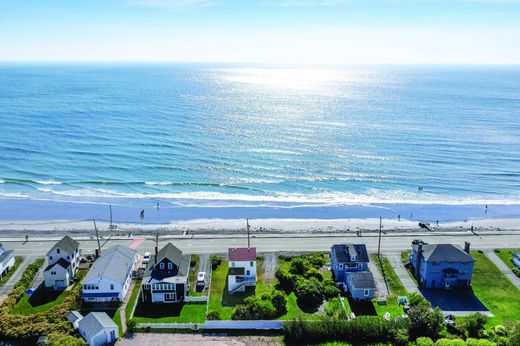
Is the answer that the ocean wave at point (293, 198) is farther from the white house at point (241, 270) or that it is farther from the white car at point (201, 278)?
the white house at point (241, 270)

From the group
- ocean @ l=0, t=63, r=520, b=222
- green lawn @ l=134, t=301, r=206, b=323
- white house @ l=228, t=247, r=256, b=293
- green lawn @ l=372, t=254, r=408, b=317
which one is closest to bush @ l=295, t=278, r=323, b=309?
white house @ l=228, t=247, r=256, b=293

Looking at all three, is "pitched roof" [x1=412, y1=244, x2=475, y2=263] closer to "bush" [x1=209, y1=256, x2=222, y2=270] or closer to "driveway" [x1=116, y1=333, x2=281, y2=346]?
"driveway" [x1=116, y1=333, x2=281, y2=346]

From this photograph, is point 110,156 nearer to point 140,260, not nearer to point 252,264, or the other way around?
point 140,260

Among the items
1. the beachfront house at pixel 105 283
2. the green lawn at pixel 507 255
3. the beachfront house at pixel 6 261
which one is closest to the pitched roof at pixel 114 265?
the beachfront house at pixel 105 283

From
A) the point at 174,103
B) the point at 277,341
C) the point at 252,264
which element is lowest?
the point at 277,341

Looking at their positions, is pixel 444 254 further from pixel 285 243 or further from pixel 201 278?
pixel 201 278

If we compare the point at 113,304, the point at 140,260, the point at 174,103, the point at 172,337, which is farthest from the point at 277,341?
the point at 174,103
